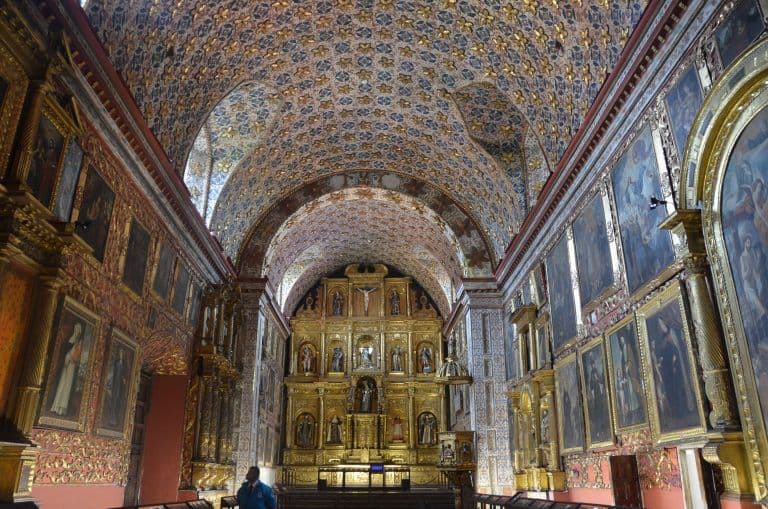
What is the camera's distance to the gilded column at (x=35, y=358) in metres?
6.91

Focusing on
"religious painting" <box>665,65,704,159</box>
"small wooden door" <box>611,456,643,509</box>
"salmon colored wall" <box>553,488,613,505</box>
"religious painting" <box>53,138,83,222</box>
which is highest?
"religious painting" <box>665,65,704,159</box>

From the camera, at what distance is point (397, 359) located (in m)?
28.0

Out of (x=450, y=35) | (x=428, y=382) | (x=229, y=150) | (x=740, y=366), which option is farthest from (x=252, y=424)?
(x=740, y=366)

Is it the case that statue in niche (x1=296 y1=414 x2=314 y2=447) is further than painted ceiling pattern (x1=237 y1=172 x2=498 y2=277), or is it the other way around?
statue in niche (x1=296 y1=414 x2=314 y2=447)

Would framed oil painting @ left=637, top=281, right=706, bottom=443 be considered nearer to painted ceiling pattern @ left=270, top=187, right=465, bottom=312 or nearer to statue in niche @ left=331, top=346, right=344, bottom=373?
painted ceiling pattern @ left=270, top=187, right=465, bottom=312

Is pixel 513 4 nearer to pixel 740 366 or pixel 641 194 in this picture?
pixel 641 194

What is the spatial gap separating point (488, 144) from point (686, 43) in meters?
8.59

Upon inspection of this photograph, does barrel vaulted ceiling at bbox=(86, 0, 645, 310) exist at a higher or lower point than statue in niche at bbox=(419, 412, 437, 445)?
higher

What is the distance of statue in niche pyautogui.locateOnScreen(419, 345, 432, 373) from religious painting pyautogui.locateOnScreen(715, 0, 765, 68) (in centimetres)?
2215

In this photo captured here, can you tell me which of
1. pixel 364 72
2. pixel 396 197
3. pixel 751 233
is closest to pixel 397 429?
pixel 396 197

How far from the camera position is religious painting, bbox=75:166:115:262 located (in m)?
8.96

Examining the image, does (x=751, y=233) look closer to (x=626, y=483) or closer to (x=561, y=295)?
(x=626, y=483)

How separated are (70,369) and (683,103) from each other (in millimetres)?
9066

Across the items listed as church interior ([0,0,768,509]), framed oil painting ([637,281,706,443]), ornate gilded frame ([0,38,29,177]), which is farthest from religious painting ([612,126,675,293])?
ornate gilded frame ([0,38,29,177])
